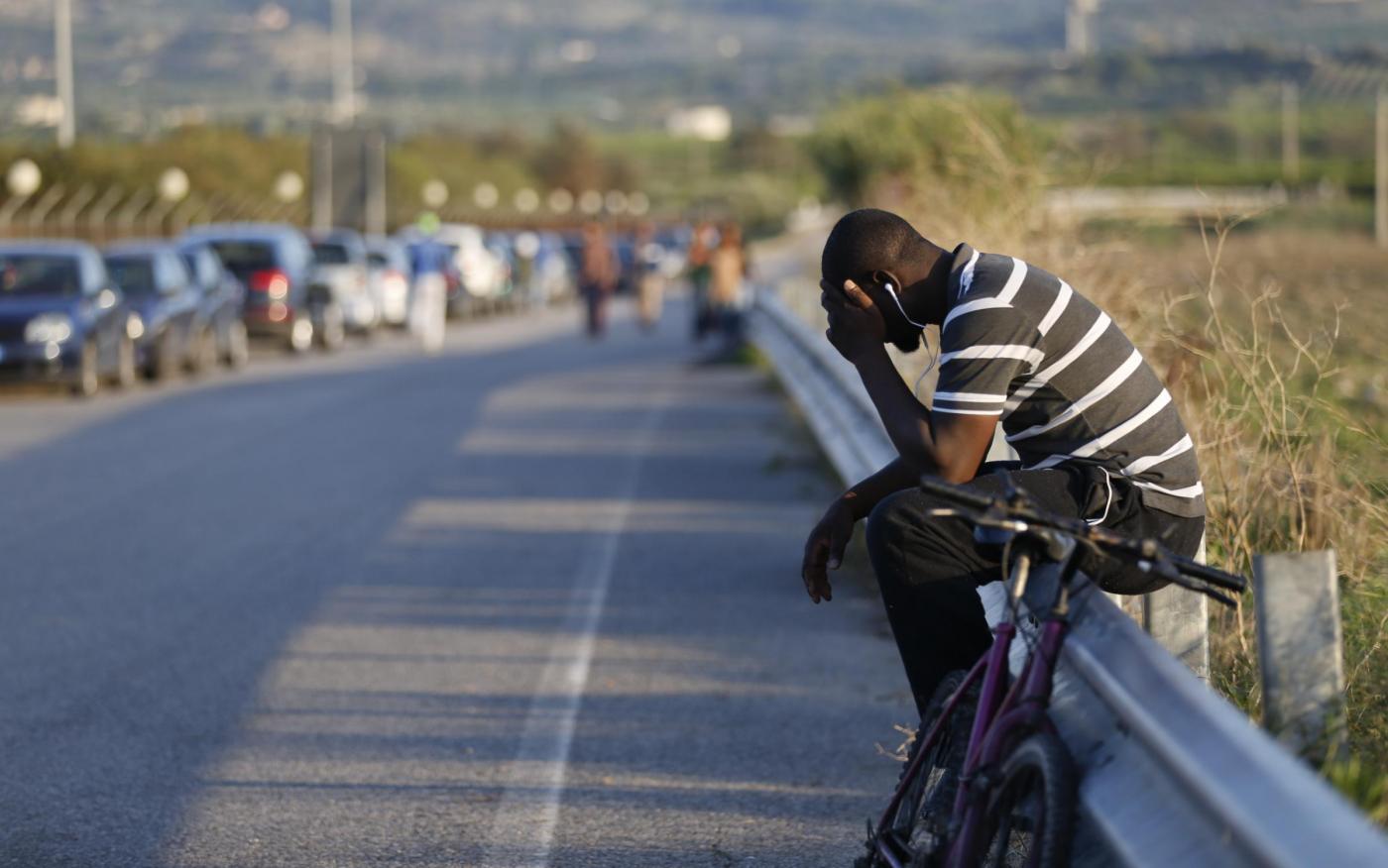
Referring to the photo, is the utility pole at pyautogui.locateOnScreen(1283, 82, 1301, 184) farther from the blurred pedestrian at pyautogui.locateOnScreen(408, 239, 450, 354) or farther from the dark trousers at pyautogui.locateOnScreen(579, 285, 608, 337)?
the blurred pedestrian at pyautogui.locateOnScreen(408, 239, 450, 354)

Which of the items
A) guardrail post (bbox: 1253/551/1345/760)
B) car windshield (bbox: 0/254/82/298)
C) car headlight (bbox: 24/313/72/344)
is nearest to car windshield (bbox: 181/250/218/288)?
car windshield (bbox: 0/254/82/298)

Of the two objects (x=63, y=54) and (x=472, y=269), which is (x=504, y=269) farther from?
(x=63, y=54)

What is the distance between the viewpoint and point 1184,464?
16.1 feet

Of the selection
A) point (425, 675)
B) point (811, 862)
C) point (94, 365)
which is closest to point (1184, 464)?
point (811, 862)

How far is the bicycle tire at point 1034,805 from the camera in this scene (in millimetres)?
3803

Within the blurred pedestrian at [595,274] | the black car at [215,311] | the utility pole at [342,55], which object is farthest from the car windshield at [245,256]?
the utility pole at [342,55]

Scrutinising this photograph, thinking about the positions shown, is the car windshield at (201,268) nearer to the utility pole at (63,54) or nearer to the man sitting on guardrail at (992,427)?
the utility pole at (63,54)

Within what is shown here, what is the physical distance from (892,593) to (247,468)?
1080 centimetres

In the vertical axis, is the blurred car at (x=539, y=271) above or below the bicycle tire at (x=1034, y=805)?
below

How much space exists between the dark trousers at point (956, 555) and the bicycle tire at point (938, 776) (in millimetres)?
88

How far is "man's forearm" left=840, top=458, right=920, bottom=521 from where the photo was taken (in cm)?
514

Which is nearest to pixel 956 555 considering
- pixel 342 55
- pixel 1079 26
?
pixel 342 55

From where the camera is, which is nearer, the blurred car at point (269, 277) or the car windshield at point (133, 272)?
the car windshield at point (133, 272)

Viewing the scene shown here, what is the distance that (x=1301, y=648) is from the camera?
373 centimetres
